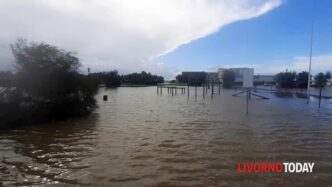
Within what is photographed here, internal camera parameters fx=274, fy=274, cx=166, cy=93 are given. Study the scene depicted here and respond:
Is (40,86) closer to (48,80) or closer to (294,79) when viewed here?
(48,80)

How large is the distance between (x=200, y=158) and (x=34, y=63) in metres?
10.8

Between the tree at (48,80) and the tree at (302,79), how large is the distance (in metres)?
64.4

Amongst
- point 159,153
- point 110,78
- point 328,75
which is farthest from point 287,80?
point 159,153

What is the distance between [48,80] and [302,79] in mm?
68915

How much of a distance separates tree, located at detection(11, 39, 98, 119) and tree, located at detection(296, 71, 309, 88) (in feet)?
211

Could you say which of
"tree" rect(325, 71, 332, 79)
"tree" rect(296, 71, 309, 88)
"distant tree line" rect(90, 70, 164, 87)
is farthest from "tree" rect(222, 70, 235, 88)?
"tree" rect(325, 71, 332, 79)

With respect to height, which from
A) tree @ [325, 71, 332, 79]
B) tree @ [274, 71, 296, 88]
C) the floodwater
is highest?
tree @ [325, 71, 332, 79]

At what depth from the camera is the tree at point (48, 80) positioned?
45.6 ft

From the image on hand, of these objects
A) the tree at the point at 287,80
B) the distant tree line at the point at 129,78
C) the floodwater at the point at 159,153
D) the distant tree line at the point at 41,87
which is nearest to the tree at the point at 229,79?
the tree at the point at 287,80

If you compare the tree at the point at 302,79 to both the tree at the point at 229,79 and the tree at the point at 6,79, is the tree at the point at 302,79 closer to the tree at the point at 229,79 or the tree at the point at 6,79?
the tree at the point at 229,79

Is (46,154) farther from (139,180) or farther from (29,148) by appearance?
(139,180)

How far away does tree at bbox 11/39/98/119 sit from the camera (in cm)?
1391

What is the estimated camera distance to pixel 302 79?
69.9m

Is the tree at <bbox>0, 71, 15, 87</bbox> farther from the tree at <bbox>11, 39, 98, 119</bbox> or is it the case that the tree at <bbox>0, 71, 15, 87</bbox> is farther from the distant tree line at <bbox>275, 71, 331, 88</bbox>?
the distant tree line at <bbox>275, 71, 331, 88</bbox>
